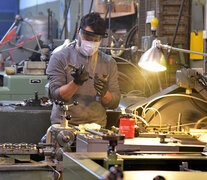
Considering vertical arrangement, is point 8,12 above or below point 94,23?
above

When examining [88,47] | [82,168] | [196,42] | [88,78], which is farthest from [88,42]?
[196,42]

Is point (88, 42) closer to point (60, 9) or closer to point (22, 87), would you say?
point (22, 87)

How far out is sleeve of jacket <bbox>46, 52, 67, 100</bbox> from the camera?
3.53m

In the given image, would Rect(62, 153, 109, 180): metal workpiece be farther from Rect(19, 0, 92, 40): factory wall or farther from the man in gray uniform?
Rect(19, 0, 92, 40): factory wall

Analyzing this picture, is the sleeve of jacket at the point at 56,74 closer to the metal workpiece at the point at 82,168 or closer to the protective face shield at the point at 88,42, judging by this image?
the protective face shield at the point at 88,42

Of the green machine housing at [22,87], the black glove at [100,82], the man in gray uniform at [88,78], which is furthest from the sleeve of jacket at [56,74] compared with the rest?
the green machine housing at [22,87]

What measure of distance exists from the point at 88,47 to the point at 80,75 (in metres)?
0.34

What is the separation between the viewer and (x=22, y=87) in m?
6.45

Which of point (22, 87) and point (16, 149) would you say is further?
point (22, 87)

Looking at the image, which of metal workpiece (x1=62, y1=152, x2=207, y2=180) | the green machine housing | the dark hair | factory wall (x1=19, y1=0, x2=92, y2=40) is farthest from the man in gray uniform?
factory wall (x1=19, y1=0, x2=92, y2=40)

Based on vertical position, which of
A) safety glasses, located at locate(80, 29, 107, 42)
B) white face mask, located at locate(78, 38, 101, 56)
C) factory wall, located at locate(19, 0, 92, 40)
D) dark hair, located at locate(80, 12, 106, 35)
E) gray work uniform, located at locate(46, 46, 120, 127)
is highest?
factory wall, located at locate(19, 0, 92, 40)

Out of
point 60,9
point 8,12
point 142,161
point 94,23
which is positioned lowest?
point 142,161

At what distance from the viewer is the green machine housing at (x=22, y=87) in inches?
251

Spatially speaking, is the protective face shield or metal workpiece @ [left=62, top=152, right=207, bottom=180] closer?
metal workpiece @ [left=62, top=152, right=207, bottom=180]
